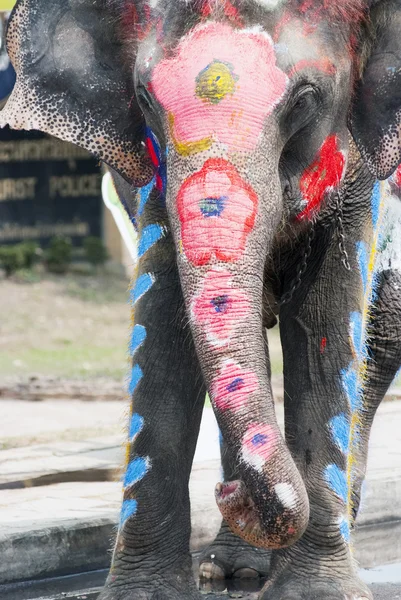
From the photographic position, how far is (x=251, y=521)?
14.2 feet

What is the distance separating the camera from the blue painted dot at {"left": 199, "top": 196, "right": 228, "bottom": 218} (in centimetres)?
441

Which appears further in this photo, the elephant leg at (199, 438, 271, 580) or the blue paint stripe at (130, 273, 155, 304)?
the elephant leg at (199, 438, 271, 580)

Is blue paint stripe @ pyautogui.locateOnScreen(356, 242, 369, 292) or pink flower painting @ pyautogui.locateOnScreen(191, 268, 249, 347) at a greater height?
blue paint stripe @ pyautogui.locateOnScreen(356, 242, 369, 292)

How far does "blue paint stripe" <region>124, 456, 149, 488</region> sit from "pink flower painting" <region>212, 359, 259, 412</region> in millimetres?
935

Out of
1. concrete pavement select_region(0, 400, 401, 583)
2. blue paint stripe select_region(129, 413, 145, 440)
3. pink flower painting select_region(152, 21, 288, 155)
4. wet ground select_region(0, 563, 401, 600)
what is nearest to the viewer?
pink flower painting select_region(152, 21, 288, 155)

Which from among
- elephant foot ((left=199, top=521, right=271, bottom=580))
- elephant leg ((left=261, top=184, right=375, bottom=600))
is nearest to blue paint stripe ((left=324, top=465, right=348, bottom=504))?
elephant leg ((left=261, top=184, right=375, bottom=600))

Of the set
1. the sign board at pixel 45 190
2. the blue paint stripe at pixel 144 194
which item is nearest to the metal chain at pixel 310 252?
the blue paint stripe at pixel 144 194

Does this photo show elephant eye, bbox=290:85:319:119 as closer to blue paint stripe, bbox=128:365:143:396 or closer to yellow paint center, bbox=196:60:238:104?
yellow paint center, bbox=196:60:238:104

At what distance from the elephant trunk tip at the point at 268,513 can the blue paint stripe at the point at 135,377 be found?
0.95 metres

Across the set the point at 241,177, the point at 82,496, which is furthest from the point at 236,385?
the point at 82,496

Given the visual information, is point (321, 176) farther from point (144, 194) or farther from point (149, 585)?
point (149, 585)

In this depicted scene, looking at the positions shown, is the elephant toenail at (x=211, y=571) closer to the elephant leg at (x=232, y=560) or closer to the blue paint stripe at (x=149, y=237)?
the elephant leg at (x=232, y=560)

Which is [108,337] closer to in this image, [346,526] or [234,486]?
[346,526]

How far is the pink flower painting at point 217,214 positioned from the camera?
438 cm
